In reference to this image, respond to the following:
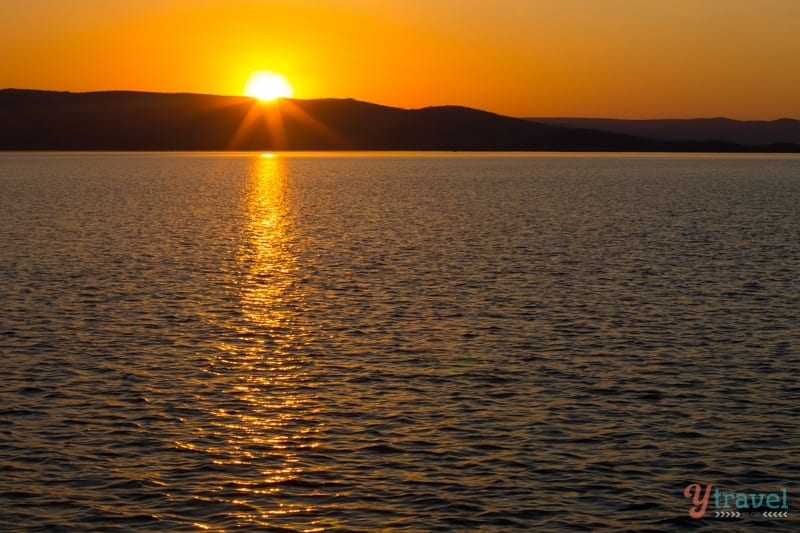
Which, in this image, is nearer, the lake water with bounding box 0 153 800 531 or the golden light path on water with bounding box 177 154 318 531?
the lake water with bounding box 0 153 800 531

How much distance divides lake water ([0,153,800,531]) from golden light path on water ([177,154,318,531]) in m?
0.09

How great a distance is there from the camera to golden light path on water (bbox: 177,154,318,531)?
20531mm

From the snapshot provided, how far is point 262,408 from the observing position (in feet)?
88.1

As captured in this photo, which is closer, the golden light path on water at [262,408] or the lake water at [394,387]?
the lake water at [394,387]

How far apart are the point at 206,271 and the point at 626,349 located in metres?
28.2

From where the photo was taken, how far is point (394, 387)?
1136 inches

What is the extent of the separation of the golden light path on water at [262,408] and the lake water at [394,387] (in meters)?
0.09

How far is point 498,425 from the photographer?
989 inches

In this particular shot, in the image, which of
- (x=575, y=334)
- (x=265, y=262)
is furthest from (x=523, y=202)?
(x=575, y=334)

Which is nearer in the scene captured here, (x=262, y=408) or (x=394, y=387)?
(x=262, y=408)

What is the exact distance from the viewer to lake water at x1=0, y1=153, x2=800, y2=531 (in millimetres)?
20250

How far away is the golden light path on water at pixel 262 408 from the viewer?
20.5m

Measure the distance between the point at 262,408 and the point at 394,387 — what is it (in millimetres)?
3942

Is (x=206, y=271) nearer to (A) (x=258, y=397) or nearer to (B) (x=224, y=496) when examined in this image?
(A) (x=258, y=397)
